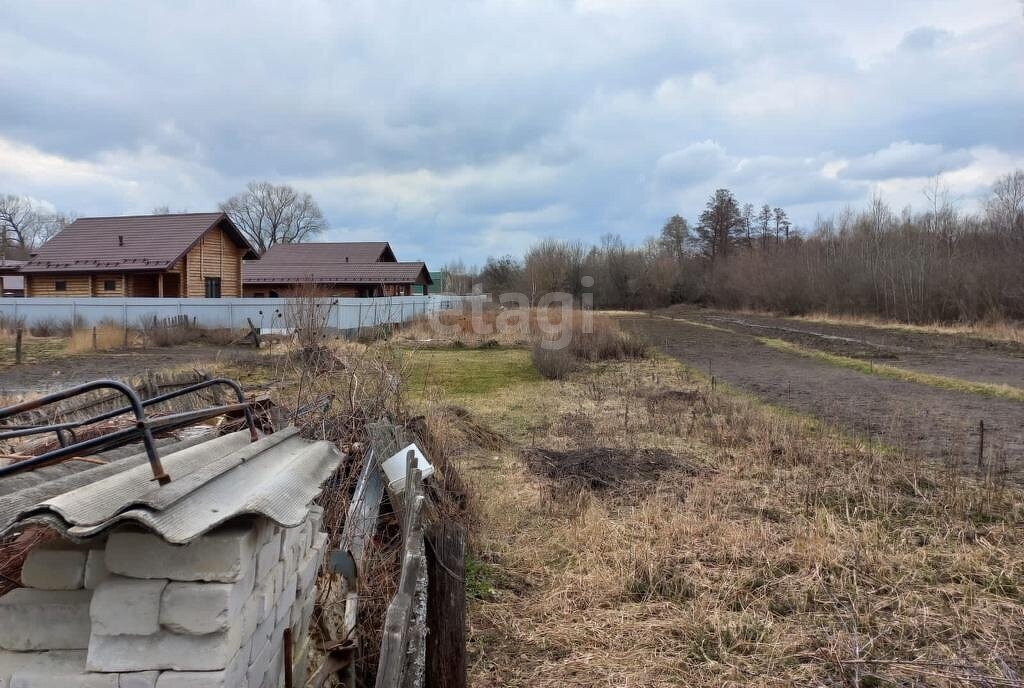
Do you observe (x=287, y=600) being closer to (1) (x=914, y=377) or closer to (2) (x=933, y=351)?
(1) (x=914, y=377)

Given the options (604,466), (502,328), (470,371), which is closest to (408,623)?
(604,466)

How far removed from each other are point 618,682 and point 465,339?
20.8m

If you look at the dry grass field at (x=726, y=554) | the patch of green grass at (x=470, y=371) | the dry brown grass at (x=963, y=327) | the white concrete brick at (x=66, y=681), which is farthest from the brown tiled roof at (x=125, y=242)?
the dry brown grass at (x=963, y=327)

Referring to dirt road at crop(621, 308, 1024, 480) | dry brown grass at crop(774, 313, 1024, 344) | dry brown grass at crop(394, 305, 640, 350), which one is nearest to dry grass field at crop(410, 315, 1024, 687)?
dirt road at crop(621, 308, 1024, 480)

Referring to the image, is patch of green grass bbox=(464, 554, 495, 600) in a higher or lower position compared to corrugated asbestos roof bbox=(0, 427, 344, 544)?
lower

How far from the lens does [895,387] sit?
41.6ft

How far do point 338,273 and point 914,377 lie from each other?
32993mm

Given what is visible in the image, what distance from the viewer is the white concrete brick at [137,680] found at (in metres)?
1.64

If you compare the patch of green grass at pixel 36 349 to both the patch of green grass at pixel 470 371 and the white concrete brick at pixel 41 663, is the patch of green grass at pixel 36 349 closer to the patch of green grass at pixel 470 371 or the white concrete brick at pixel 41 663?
the patch of green grass at pixel 470 371

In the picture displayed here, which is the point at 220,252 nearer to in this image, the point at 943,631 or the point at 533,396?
the point at 533,396

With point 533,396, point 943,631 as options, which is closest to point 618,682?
point 943,631

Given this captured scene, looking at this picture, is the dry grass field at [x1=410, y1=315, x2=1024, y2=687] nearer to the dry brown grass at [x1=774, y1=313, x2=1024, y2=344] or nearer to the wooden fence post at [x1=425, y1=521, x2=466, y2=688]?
the wooden fence post at [x1=425, y1=521, x2=466, y2=688]

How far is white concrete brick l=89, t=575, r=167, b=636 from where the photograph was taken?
1.63 meters

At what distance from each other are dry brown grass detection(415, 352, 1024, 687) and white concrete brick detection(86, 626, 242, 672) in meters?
2.05
